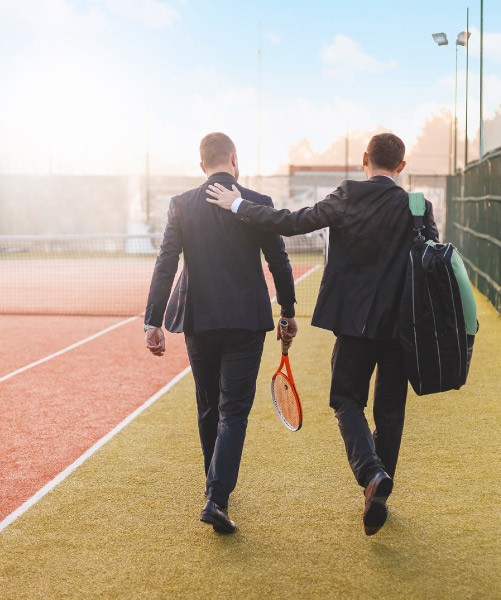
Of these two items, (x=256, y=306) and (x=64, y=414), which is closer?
(x=256, y=306)

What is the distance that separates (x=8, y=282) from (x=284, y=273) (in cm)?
1735

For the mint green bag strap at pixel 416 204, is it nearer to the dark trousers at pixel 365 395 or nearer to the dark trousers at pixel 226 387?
the dark trousers at pixel 365 395

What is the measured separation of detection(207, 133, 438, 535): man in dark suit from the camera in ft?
13.1

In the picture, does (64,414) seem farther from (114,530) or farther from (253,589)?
(253,589)

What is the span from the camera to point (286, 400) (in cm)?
473

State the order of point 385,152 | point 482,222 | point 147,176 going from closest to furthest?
point 385,152 < point 482,222 < point 147,176

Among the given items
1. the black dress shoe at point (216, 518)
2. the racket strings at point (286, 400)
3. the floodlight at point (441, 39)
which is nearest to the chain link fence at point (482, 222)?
the floodlight at point (441, 39)

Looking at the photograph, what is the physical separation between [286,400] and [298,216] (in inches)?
46.7

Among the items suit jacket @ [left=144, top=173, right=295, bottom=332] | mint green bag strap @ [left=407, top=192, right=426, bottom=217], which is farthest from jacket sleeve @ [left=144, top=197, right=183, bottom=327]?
mint green bag strap @ [left=407, top=192, right=426, bottom=217]

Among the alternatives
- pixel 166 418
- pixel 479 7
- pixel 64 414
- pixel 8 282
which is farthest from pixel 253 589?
pixel 8 282

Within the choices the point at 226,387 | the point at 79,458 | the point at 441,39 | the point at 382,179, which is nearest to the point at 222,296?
the point at 226,387

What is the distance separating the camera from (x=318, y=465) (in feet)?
17.3

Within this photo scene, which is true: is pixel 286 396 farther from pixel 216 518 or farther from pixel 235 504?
pixel 216 518

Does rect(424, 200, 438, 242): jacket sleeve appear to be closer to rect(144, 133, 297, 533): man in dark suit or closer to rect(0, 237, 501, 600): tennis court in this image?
rect(144, 133, 297, 533): man in dark suit
